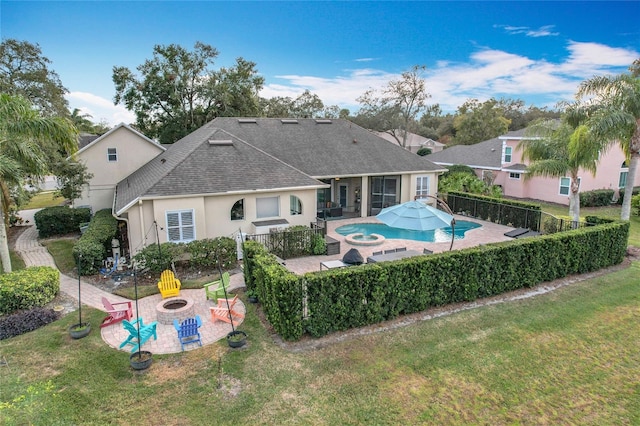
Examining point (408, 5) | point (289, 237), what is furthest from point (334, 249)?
point (408, 5)

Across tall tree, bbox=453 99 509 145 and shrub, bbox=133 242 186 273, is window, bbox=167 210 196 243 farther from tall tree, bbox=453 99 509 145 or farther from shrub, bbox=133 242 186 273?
tall tree, bbox=453 99 509 145

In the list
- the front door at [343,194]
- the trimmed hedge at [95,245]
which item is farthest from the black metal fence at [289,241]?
the front door at [343,194]

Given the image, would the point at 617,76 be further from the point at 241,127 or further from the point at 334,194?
the point at 241,127

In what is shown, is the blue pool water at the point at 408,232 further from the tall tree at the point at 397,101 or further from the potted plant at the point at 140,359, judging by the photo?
the tall tree at the point at 397,101

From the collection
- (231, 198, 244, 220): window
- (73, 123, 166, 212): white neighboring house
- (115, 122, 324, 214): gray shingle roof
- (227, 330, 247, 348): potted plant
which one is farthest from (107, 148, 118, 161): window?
(227, 330, 247, 348): potted plant

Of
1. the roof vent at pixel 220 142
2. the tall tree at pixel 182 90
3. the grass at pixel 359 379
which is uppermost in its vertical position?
the tall tree at pixel 182 90

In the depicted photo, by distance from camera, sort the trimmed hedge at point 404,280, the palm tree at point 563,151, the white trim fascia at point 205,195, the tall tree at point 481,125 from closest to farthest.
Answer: the trimmed hedge at point 404,280, the white trim fascia at point 205,195, the palm tree at point 563,151, the tall tree at point 481,125

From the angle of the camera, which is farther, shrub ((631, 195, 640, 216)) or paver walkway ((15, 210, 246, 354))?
shrub ((631, 195, 640, 216))

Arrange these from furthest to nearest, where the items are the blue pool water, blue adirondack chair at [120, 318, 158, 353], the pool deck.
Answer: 1. the blue pool water
2. the pool deck
3. blue adirondack chair at [120, 318, 158, 353]
